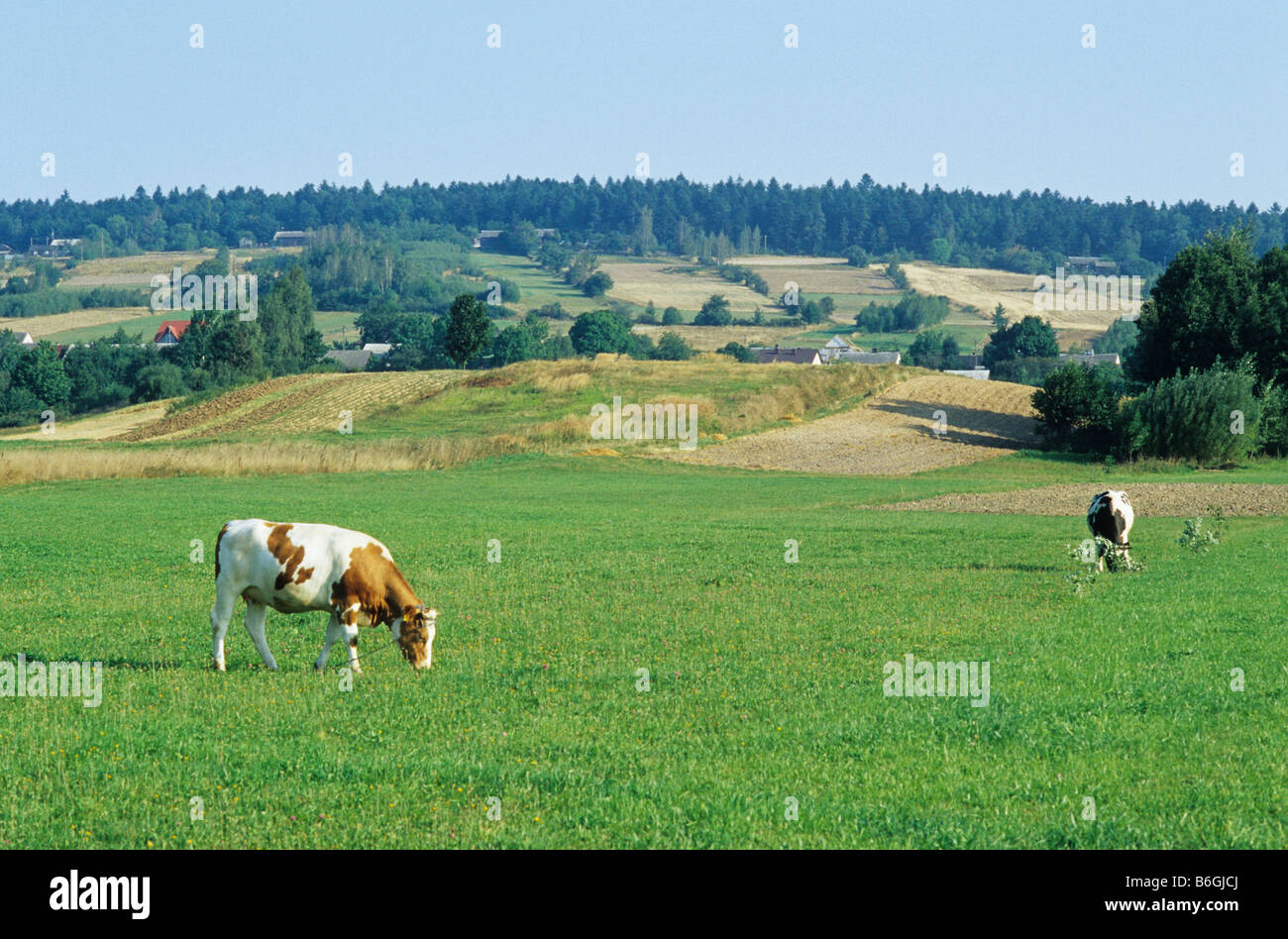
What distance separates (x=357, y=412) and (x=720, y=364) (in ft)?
105

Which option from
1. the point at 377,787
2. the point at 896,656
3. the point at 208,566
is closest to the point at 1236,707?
the point at 896,656

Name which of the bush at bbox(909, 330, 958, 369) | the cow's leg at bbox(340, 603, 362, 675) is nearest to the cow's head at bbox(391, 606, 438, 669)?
the cow's leg at bbox(340, 603, 362, 675)

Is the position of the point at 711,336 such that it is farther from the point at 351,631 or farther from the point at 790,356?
the point at 351,631

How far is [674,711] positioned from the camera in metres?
14.4

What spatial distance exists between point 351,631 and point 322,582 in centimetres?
76

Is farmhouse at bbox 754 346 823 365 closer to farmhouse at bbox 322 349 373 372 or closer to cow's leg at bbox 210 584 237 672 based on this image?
farmhouse at bbox 322 349 373 372

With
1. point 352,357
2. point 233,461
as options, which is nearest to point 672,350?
point 352,357

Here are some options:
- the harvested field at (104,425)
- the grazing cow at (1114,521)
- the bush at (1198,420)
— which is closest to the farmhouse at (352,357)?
the harvested field at (104,425)

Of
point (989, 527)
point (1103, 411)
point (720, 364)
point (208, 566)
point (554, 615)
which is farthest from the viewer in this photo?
point (720, 364)

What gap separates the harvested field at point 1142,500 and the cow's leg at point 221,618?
35.3 metres

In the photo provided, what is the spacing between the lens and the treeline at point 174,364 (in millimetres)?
130875

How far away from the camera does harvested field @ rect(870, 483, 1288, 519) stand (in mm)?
46834

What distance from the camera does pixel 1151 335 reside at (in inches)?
3123
